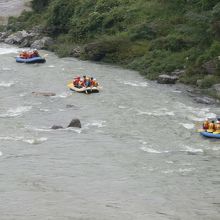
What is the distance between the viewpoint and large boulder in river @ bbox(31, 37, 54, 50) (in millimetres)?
54656

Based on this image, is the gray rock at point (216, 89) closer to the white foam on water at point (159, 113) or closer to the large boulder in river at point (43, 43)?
the white foam on water at point (159, 113)

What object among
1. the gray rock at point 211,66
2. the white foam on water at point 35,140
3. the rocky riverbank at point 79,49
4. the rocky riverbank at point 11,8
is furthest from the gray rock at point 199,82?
the rocky riverbank at point 11,8

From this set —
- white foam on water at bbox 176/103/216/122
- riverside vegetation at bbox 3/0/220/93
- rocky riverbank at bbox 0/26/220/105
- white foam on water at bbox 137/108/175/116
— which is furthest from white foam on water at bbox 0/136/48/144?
riverside vegetation at bbox 3/0/220/93

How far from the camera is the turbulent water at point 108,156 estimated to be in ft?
66.9

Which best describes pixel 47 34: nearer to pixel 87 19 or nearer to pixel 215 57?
pixel 87 19

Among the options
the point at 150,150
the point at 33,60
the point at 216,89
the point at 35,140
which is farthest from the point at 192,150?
the point at 33,60

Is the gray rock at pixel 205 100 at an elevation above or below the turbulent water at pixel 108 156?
above

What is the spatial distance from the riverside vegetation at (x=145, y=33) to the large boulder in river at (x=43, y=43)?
0.75 metres

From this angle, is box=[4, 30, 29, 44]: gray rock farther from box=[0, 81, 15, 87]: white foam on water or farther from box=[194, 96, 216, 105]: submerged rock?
box=[194, 96, 216, 105]: submerged rock

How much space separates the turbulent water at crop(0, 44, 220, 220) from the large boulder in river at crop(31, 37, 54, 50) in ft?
52.0

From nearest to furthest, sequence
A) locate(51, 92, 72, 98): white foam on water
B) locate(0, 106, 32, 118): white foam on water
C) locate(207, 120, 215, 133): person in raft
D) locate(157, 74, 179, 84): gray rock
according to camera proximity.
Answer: locate(207, 120, 215, 133): person in raft < locate(0, 106, 32, 118): white foam on water < locate(51, 92, 72, 98): white foam on water < locate(157, 74, 179, 84): gray rock

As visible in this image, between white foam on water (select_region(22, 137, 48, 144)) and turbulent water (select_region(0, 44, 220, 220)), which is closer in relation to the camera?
turbulent water (select_region(0, 44, 220, 220))

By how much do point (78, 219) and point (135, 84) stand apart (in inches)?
818

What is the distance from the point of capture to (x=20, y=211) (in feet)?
65.6
